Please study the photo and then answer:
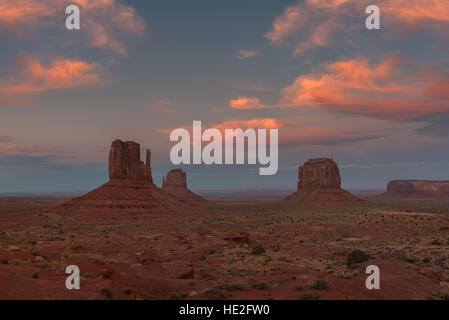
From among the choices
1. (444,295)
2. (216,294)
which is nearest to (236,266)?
(216,294)

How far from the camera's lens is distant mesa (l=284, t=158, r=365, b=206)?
134 metres

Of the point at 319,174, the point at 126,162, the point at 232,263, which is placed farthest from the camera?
the point at 319,174

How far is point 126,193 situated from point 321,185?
4004 inches

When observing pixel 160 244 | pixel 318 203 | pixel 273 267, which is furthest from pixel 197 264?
pixel 318 203

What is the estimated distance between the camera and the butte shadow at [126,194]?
75.1 metres

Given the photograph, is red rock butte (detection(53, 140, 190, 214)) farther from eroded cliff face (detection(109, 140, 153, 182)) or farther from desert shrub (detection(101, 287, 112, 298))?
desert shrub (detection(101, 287, 112, 298))

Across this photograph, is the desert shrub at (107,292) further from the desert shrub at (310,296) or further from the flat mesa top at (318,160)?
the flat mesa top at (318,160)

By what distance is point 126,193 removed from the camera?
275 ft

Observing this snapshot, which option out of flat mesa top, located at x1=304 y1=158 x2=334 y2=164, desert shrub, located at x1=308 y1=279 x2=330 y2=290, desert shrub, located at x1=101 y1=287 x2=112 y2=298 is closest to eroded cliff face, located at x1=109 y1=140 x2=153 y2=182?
desert shrub, located at x1=101 y1=287 x2=112 y2=298

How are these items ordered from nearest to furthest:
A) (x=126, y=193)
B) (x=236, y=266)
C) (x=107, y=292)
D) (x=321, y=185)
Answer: (x=107, y=292) < (x=236, y=266) < (x=126, y=193) < (x=321, y=185)

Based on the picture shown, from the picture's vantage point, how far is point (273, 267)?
23.3m

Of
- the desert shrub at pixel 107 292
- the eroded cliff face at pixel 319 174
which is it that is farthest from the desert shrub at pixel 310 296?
the eroded cliff face at pixel 319 174

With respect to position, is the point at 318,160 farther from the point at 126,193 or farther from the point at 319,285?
the point at 319,285
